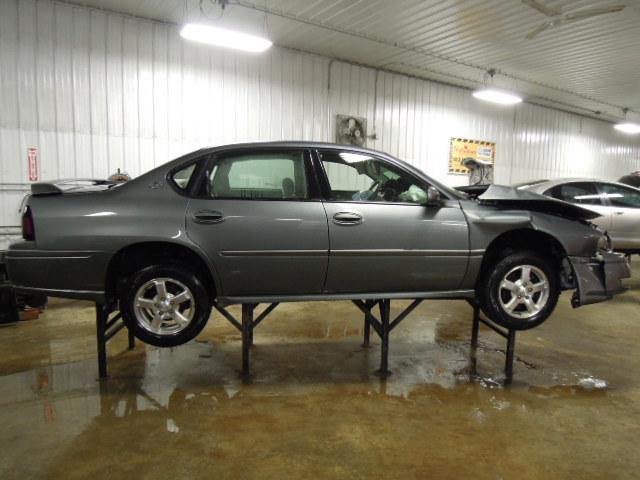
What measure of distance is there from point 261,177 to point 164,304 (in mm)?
1044

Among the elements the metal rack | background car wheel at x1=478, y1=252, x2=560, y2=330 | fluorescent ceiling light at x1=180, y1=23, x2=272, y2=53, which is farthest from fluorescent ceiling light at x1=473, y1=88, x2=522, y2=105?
the metal rack

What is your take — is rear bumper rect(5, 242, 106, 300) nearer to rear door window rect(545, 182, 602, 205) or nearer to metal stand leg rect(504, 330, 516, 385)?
metal stand leg rect(504, 330, 516, 385)

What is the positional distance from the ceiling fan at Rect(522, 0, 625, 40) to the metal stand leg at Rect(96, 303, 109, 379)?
5861mm

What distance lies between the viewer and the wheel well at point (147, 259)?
270 cm

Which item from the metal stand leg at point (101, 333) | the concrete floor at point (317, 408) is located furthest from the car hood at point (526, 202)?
the metal stand leg at point (101, 333)

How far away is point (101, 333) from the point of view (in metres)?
3.25

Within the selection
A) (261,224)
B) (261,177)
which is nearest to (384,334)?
(261,224)

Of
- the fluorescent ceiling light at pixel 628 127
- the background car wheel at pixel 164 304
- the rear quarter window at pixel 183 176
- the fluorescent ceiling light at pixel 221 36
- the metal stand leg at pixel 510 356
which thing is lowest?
the metal stand leg at pixel 510 356

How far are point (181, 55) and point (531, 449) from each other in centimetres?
649

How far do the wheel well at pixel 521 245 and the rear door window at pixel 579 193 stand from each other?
125 inches

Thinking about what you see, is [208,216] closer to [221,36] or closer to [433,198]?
[433,198]

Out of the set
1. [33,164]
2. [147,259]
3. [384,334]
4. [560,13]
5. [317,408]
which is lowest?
[317,408]

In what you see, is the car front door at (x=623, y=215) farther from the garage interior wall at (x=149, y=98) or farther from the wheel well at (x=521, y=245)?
the wheel well at (x=521, y=245)

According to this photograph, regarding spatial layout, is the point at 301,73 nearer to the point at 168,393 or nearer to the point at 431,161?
the point at 431,161
